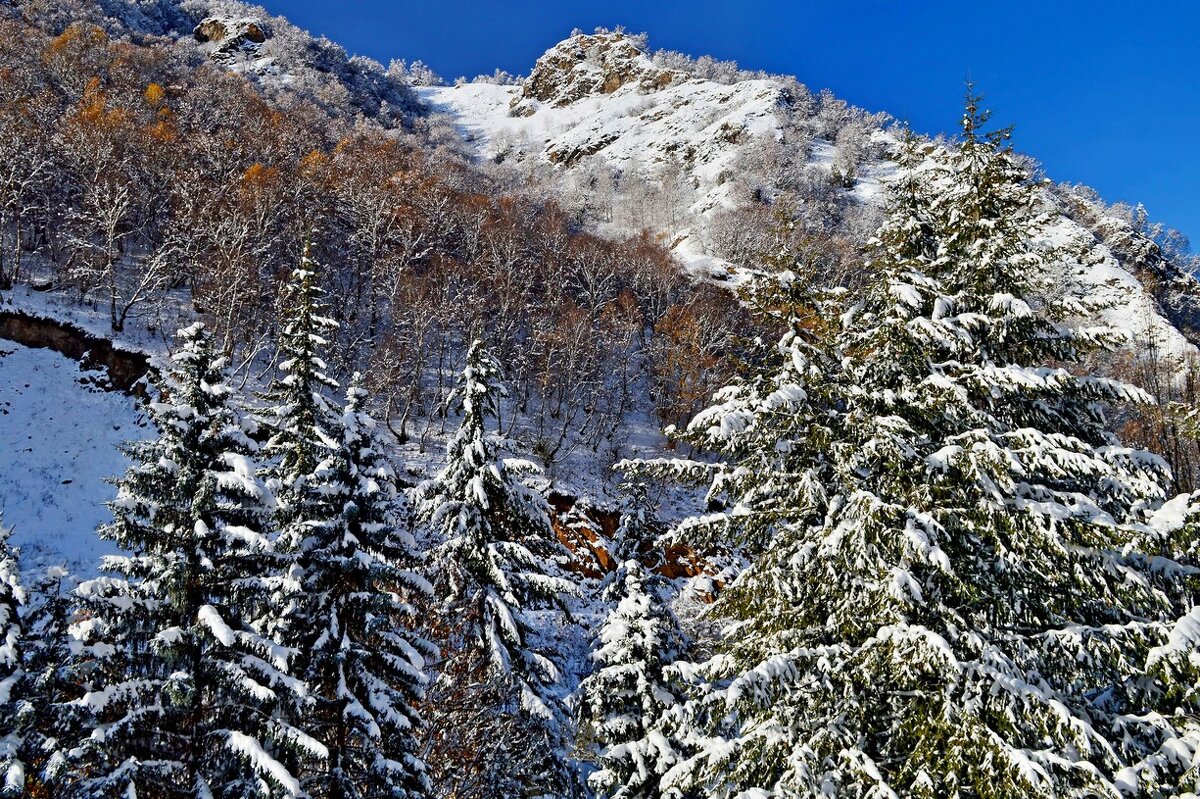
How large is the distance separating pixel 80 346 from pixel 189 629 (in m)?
30.9

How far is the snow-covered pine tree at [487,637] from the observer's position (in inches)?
547

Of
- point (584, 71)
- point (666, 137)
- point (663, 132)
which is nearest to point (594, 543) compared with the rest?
point (666, 137)

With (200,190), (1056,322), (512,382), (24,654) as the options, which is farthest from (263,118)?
(1056,322)

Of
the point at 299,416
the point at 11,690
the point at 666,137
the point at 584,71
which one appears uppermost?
the point at 584,71

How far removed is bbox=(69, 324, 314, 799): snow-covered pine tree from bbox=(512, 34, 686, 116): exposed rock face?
17535 centimetres

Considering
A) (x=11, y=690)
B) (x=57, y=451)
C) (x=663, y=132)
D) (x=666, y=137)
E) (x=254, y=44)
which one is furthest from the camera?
Result: (x=663, y=132)

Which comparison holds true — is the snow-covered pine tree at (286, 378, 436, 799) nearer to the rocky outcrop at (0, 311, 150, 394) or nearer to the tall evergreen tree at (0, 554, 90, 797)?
the tall evergreen tree at (0, 554, 90, 797)

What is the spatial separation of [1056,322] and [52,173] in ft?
175

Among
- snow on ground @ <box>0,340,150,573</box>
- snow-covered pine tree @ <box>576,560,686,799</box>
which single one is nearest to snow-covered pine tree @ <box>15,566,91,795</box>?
snow-covered pine tree @ <box>576,560,686,799</box>

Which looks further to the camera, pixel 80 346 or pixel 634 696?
pixel 80 346

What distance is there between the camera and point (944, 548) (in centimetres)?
857

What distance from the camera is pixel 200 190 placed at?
142 feet

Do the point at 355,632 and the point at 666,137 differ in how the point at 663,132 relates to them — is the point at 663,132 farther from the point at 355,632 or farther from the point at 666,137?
the point at 355,632

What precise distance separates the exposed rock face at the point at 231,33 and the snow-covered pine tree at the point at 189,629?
454 feet
